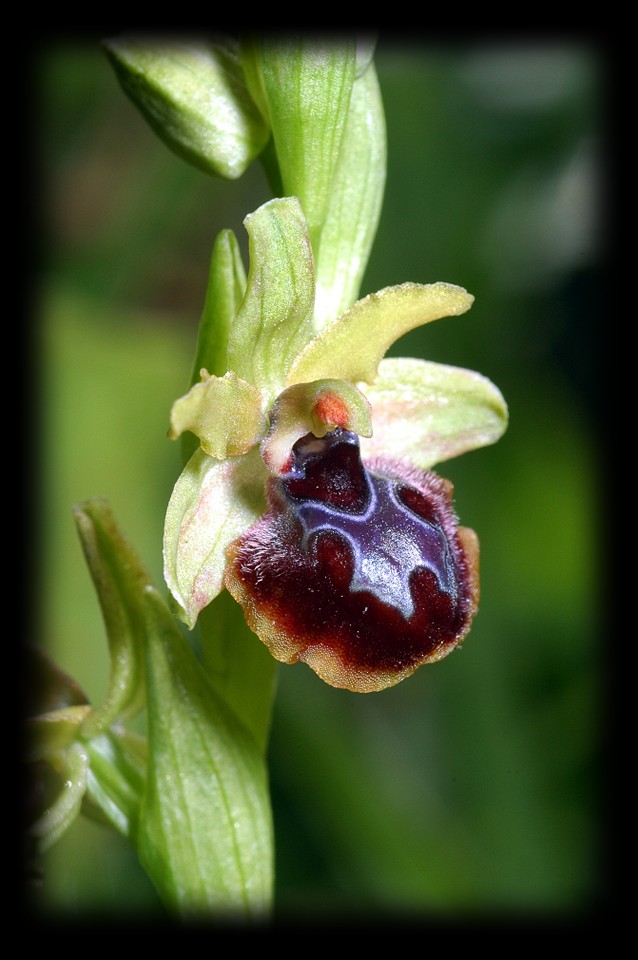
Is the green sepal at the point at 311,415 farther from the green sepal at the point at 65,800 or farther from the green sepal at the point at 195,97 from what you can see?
the green sepal at the point at 65,800

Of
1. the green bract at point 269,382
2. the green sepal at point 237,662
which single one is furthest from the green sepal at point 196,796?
the green bract at point 269,382

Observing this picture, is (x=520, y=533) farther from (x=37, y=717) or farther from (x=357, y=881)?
(x=37, y=717)

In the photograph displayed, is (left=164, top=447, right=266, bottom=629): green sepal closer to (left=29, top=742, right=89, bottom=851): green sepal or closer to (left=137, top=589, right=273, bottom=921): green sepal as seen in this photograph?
(left=137, top=589, right=273, bottom=921): green sepal

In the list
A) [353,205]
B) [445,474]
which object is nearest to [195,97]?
[353,205]

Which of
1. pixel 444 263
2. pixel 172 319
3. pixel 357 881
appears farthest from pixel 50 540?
pixel 172 319

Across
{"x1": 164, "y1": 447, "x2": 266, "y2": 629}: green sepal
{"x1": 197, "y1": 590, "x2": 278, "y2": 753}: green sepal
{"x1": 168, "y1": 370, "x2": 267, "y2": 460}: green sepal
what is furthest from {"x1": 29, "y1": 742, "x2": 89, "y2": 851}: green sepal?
{"x1": 168, "y1": 370, "x2": 267, "y2": 460}: green sepal
